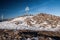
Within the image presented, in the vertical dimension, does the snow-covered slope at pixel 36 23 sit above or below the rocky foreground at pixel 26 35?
above

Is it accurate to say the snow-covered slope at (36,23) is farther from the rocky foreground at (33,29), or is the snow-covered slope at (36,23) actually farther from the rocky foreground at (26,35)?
the rocky foreground at (26,35)

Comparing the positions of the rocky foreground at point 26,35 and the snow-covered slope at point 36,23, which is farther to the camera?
the snow-covered slope at point 36,23

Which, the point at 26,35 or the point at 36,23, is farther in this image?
the point at 36,23

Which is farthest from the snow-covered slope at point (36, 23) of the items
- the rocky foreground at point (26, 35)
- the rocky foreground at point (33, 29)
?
the rocky foreground at point (26, 35)

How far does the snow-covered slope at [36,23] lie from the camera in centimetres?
839

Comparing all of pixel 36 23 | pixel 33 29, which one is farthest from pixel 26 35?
pixel 36 23

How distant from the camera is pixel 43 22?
8578 mm

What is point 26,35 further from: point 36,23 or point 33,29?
point 36,23

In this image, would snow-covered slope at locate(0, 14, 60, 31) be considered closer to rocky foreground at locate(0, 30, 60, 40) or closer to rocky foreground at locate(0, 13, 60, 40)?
rocky foreground at locate(0, 13, 60, 40)

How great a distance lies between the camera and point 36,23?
8.60 m

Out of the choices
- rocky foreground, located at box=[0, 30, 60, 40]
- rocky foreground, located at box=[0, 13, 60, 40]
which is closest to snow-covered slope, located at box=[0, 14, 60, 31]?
rocky foreground, located at box=[0, 13, 60, 40]

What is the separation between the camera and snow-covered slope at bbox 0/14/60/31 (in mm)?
8385

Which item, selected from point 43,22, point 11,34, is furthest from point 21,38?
point 43,22

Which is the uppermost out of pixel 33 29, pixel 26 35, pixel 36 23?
pixel 36 23
